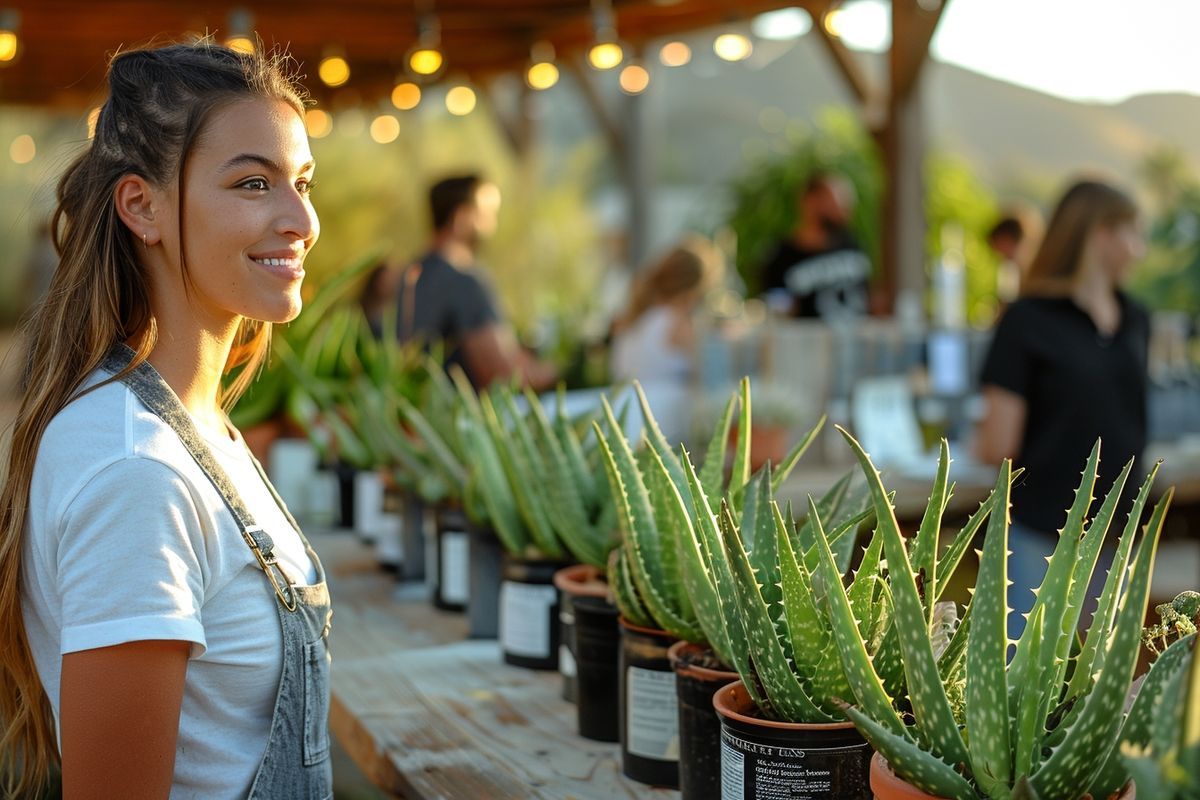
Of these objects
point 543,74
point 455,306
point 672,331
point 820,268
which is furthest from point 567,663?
point 543,74

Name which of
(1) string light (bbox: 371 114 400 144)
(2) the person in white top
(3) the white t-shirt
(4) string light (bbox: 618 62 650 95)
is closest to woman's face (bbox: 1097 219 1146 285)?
(3) the white t-shirt

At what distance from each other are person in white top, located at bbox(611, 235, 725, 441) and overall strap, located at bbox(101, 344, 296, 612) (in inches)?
164

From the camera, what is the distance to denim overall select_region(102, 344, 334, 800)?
1.15 meters

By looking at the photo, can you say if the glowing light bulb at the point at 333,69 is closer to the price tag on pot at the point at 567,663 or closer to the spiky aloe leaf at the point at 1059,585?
the price tag on pot at the point at 567,663

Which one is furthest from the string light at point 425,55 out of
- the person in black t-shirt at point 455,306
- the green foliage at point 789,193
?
the person in black t-shirt at point 455,306

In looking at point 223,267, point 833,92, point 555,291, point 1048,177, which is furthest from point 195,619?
point 833,92

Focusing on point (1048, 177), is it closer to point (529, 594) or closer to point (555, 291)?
point (555, 291)

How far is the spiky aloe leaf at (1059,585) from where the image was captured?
3.06ft

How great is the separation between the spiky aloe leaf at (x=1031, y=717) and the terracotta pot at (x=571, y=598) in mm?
651

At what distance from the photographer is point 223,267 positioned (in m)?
1.19

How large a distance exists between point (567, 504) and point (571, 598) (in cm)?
19

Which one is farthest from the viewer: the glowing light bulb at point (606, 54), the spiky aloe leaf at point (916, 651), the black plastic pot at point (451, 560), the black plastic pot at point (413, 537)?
the glowing light bulb at point (606, 54)

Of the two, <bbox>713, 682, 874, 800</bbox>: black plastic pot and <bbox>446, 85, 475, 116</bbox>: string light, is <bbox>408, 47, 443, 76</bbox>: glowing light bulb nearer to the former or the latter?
<bbox>446, 85, 475, 116</bbox>: string light

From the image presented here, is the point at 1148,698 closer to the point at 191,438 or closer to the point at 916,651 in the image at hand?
the point at 916,651
